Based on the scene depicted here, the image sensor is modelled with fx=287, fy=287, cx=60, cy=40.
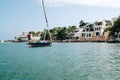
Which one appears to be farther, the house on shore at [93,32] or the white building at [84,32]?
the white building at [84,32]

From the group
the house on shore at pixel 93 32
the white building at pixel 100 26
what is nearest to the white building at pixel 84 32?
the house on shore at pixel 93 32

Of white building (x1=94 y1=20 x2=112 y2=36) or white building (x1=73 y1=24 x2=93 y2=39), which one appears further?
white building (x1=73 y1=24 x2=93 y2=39)

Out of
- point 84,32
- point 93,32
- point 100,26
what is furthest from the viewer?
point 84,32

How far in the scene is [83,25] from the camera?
157m

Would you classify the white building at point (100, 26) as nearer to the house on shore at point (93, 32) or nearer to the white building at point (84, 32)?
the house on shore at point (93, 32)

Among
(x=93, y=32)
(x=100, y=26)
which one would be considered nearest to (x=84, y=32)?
(x=93, y=32)

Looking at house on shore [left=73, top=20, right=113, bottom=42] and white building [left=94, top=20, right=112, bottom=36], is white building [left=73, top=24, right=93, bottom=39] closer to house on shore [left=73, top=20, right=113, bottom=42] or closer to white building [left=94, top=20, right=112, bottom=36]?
house on shore [left=73, top=20, right=113, bottom=42]

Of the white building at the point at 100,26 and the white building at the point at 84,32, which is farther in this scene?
the white building at the point at 84,32

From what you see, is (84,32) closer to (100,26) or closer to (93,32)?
(93,32)

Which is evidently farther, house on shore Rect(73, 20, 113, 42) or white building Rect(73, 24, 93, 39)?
white building Rect(73, 24, 93, 39)

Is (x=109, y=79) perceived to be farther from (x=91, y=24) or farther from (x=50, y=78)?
(x=91, y=24)

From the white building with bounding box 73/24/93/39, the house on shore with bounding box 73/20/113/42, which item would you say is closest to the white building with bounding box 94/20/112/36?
the house on shore with bounding box 73/20/113/42

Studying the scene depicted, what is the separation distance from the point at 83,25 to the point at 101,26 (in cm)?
2044

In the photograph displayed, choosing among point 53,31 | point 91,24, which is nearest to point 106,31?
point 91,24
